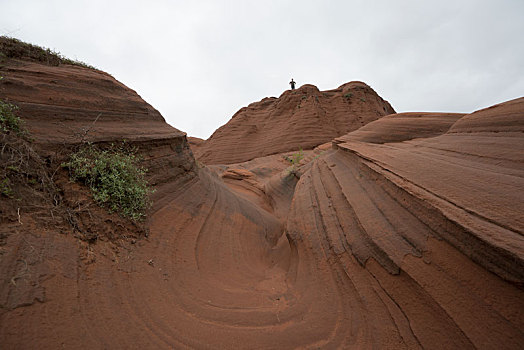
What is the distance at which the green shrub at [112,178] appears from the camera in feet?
7.52

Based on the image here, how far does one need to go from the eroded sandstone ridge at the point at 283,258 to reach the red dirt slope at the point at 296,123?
33.7ft

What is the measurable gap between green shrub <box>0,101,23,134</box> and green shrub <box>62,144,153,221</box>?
491 mm

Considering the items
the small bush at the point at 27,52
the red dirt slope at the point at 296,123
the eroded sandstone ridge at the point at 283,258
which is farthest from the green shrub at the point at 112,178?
the red dirt slope at the point at 296,123

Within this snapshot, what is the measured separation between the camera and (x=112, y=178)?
8.04ft

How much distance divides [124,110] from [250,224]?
287 centimetres

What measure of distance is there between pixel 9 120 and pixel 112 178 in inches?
39.6

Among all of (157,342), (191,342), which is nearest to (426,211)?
(191,342)

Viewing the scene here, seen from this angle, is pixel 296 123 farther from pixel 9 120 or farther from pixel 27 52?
pixel 9 120

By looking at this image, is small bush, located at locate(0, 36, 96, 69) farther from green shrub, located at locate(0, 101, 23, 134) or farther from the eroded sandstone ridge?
green shrub, located at locate(0, 101, 23, 134)

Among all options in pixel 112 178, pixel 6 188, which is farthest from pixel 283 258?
pixel 6 188

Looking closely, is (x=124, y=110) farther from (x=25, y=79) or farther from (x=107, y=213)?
(x=107, y=213)

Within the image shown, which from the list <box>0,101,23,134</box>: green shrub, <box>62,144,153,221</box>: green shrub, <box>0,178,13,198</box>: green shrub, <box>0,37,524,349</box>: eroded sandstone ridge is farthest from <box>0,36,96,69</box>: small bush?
<box>0,178,13,198</box>: green shrub

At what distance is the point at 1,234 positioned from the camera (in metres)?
1.50

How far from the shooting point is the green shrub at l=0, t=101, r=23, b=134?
6.65 feet
